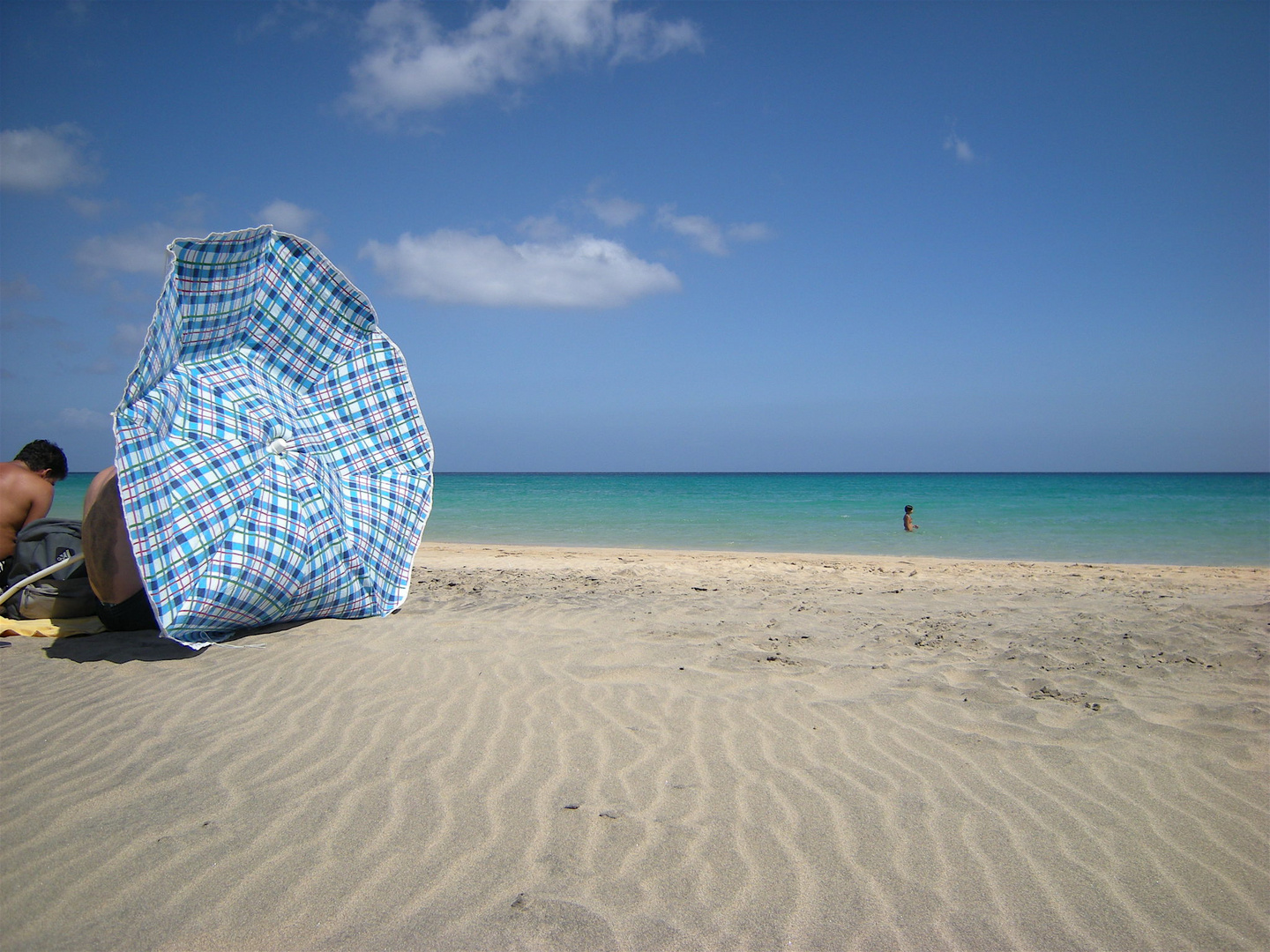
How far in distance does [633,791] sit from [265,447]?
10.9 feet

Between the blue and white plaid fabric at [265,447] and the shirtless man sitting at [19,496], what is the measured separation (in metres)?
2.09

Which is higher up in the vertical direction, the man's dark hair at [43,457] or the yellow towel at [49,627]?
the man's dark hair at [43,457]

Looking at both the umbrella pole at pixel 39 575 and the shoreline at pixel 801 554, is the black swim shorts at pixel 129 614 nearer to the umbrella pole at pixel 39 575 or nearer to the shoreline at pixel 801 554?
the umbrella pole at pixel 39 575

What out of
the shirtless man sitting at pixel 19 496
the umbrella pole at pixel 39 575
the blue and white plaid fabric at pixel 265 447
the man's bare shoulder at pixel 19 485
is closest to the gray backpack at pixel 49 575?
the umbrella pole at pixel 39 575

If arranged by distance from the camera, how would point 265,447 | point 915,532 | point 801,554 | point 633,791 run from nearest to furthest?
point 633,791, point 265,447, point 801,554, point 915,532

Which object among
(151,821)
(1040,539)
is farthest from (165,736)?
(1040,539)

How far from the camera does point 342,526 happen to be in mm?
4840

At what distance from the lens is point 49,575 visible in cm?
521

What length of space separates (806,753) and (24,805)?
10.7 ft

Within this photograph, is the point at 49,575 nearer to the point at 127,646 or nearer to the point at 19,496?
the point at 19,496

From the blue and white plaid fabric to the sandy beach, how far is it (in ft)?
1.56

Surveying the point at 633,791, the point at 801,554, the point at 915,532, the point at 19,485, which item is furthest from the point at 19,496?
the point at 915,532

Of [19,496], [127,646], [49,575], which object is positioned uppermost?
[19,496]

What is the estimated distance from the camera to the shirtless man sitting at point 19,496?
17.7 feet
